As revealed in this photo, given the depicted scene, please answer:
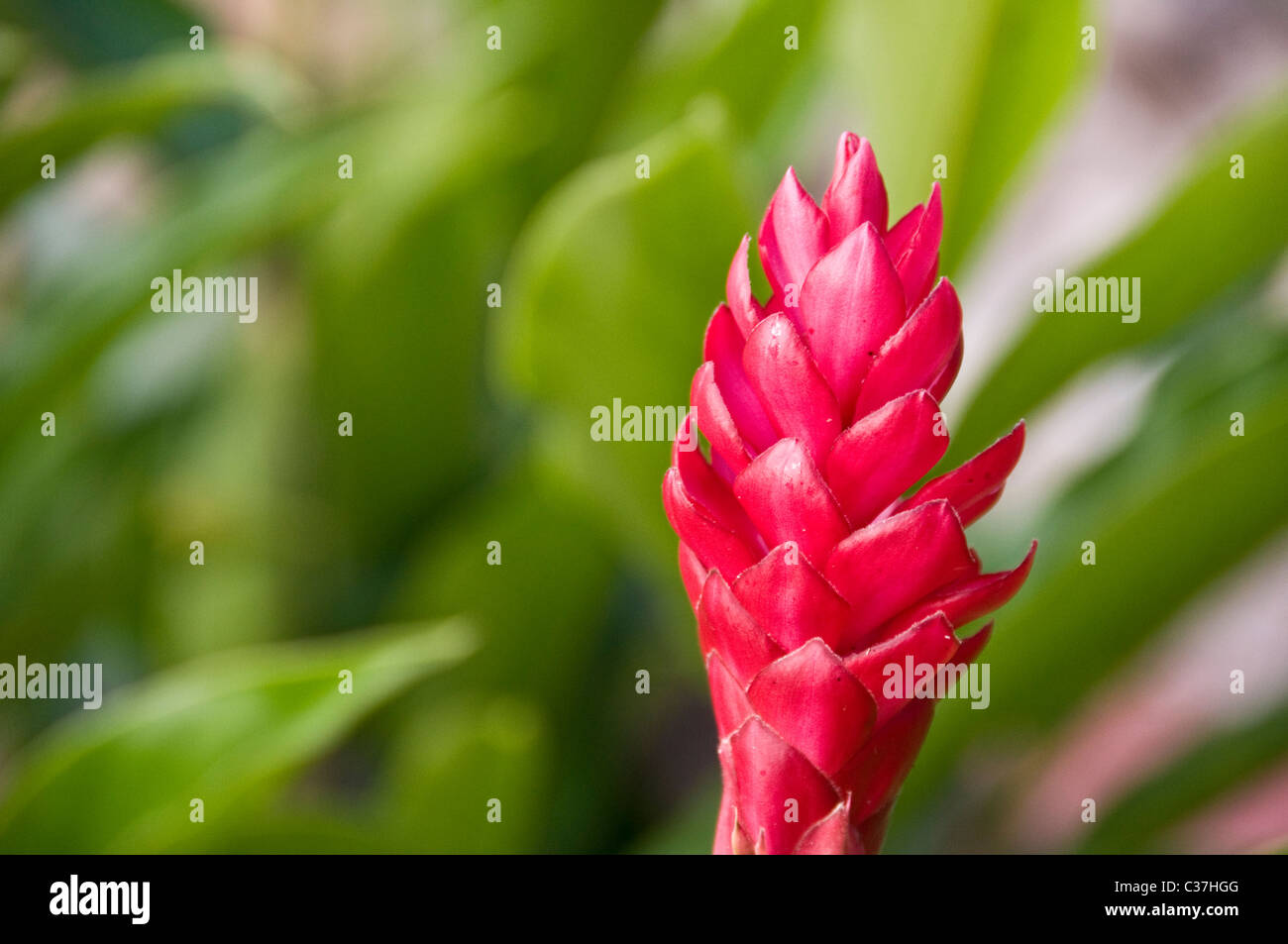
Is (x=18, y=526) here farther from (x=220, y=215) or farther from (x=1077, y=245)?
(x=1077, y=245)

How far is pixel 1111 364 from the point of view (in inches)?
28.5

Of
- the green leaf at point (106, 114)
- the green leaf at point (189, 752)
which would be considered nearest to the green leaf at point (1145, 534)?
the green leaf at point (189, 752)

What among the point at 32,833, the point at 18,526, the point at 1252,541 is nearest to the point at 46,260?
the point at 18,526

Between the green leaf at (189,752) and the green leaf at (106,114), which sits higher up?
the green leaf at (106,114)

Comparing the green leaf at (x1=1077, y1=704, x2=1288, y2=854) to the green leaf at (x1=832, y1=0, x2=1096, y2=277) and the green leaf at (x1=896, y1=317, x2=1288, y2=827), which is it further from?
the green leaf at (x1=832, y1=0, x2=1096, y2=277)

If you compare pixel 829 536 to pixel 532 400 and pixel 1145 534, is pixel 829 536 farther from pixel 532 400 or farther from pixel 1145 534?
pixel 532 400

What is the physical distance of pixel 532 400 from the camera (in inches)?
32.4

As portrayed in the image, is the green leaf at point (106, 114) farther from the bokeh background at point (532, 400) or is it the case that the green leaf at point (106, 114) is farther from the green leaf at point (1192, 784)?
the green leaf at point (1192, 784)

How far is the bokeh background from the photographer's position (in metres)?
0.61

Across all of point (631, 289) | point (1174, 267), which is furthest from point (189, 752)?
point (1174, 267)

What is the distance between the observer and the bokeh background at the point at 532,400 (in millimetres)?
608

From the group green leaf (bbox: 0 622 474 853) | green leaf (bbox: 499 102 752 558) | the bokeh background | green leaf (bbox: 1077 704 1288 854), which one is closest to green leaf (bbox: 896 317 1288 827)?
the bokeh background

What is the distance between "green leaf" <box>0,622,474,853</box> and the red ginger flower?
1.13 ft

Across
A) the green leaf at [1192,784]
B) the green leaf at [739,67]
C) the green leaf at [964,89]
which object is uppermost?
the green leaf at [739,67]
